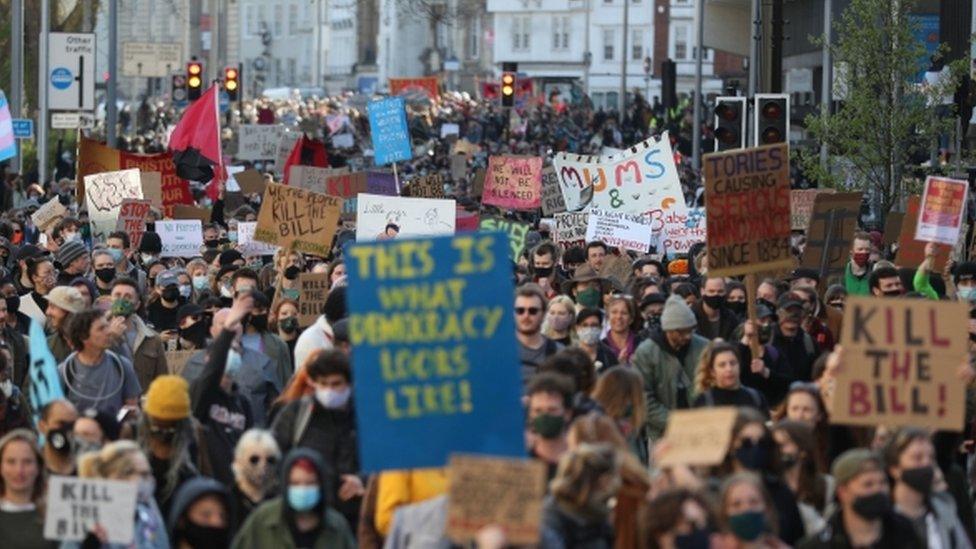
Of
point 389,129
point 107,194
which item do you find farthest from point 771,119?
point 389,129

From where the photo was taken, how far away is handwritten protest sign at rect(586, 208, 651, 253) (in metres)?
21.6

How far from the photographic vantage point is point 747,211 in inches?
543

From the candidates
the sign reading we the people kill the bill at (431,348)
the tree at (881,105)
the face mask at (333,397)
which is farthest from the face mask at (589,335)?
the tree at (881,105)

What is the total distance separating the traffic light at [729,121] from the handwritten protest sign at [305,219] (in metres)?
8.20

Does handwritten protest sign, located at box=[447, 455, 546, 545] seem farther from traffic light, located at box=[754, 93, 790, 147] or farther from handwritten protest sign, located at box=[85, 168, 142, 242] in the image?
handwritten protest sign, located at box=[85, 168, 142, 242]

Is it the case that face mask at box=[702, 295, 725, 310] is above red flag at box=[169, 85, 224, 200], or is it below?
below

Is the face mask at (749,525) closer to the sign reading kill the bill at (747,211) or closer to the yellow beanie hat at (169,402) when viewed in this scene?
the yellow beanie hat at (169,402)

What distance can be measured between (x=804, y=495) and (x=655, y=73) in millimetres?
109790

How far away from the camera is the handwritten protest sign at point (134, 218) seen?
23.4m

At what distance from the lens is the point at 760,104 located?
24672mm

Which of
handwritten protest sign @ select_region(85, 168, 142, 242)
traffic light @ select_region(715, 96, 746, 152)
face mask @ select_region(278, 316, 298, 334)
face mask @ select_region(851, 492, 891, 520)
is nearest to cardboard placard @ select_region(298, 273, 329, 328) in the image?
face mask @ select_region(278, 316, 298, 334)

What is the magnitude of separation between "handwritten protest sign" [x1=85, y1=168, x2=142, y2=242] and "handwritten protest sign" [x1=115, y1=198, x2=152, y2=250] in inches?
48.2

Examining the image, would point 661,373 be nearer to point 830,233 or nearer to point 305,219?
point 305,219

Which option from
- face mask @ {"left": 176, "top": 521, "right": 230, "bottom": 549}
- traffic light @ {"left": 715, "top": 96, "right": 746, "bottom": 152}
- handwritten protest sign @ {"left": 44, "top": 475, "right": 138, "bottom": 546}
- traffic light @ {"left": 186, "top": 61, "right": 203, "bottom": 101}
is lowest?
face mask @ {"left": 176, "top": 521, "right": 230, "bottom": 549}
